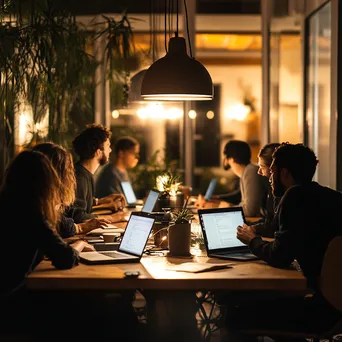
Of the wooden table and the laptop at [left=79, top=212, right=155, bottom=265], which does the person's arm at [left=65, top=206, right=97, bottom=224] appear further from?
the wooden table

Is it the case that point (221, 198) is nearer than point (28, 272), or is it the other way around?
point (28, 272)

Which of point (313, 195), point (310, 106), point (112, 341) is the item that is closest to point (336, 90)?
point (310, 106)

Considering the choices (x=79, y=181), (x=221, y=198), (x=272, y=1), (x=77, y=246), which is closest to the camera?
(x=77, y=246)

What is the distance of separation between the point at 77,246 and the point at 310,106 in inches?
177

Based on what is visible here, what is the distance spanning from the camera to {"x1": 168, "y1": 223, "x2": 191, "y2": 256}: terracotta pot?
357 cm

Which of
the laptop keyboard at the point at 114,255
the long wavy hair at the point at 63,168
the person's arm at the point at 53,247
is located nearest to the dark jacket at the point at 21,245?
the person's arm at the point at 53,247

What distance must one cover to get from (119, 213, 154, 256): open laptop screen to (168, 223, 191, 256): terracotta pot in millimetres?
146

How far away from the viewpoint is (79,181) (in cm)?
533

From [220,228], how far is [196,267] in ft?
1.59

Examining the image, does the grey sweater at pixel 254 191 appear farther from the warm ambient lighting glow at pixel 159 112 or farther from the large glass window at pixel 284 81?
the large glass window at pixel 284 81

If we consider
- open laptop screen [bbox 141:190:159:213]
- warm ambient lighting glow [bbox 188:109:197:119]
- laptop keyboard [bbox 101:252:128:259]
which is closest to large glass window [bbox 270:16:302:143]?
warm ambient lighting glow [bbox 188:109:197:119]

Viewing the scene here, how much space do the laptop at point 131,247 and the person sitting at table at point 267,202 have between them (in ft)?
3.24

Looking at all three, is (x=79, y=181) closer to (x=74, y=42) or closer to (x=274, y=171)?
(x=74, y=42)

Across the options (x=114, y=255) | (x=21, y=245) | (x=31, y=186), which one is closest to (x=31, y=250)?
(x=21, y=245)
